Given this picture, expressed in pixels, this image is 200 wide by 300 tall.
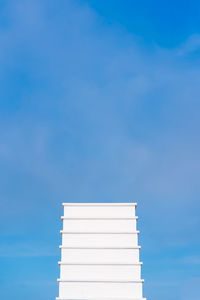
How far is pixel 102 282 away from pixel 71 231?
2189 mm

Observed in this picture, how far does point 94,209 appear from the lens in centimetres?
1636

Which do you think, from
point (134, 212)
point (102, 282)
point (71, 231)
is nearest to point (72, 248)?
point (71, 231)

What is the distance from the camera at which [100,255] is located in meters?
15.7

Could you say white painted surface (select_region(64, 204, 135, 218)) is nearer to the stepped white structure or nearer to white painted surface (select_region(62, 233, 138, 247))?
the stepped white structure

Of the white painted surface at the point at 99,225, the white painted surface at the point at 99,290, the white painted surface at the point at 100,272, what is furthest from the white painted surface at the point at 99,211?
the white painted surface at the point at 99,290

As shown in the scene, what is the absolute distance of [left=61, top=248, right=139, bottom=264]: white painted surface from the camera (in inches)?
612

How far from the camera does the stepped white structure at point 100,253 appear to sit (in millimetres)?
15094

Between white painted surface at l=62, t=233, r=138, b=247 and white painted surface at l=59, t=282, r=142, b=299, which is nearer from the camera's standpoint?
white painted surface at l=59, t=282, r=142, b=299

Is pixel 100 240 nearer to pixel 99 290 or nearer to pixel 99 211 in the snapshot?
pixel 99 211

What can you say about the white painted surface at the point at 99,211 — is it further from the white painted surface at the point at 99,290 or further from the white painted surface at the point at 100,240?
the white painted surface at the point at 99,290

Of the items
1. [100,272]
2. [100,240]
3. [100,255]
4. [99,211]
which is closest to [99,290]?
[100,272]

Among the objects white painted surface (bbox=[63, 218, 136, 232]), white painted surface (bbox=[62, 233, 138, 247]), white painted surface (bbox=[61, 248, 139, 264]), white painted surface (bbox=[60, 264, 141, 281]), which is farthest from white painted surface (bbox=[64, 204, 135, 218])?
white painted surface (bbox=[60, 264, 141, 281])

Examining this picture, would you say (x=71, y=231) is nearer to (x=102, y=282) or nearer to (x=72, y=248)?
(x=72, y=248)

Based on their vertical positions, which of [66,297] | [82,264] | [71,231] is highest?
[71,231]
